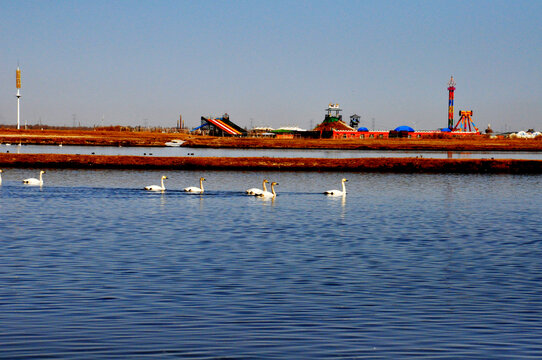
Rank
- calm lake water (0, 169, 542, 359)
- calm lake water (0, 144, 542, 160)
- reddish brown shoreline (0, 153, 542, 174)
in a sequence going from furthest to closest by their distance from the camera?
1. calm lake water (0, 144, 542, 160)
2. reddish brown shoreline (0, 153, 542, 174)
3. calm lake water (0, 169, 542, 359)

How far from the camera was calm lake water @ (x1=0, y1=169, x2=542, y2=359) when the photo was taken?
13367 millimetres

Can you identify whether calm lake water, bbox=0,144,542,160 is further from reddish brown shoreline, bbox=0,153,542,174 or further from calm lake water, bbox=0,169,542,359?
calm lake water, bbox=0,169,542,359

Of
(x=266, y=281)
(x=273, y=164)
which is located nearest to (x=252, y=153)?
(x=273, y=164)

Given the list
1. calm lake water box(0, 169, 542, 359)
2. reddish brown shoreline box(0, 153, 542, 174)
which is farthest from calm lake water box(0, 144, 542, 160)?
calm lake water box(0, 169, 542, 359)

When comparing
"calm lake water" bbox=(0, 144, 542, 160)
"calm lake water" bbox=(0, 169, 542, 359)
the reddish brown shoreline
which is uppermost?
"calm lake water" bbox=(0, 144, 542, 160)

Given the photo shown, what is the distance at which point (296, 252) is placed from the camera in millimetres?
24672

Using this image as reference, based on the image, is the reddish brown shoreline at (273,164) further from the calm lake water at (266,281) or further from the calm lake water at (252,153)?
the calm lake water at (266,281)

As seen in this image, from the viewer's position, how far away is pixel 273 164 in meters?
71.6

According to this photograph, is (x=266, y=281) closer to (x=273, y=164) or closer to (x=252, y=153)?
(x=273, y=164)

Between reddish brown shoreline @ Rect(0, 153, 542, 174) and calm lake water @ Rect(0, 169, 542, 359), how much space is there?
2793cm

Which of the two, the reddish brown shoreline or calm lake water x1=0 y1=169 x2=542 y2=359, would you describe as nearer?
calm lake water x1=0 y1=169 x2=542 y2=359

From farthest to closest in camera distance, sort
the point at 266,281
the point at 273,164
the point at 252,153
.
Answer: the point at 252,153 → the point at 273,164 → the point at 266,281

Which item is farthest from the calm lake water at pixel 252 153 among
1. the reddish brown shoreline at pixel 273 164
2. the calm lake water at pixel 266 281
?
the calm lake water at pixel 266 281

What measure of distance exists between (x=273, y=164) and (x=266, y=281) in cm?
5256
